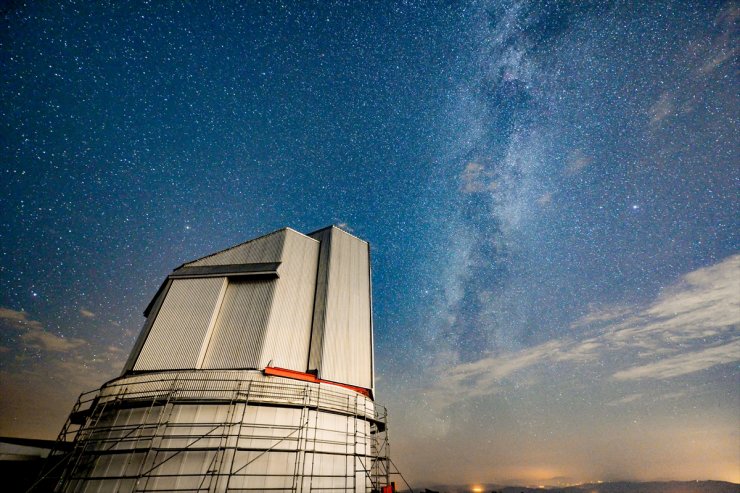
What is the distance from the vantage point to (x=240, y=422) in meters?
12.6

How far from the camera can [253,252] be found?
20359 mm

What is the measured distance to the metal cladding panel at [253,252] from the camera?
19928 mm

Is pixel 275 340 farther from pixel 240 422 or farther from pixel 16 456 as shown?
pixel 16 456

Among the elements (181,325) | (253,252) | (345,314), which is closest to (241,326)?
(181,325)

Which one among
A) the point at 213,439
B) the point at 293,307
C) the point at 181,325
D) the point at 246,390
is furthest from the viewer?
the point at 293,307

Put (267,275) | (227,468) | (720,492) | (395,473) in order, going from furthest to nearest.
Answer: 1. (720,492)
2. (267,275)
3. (395,473)
4. (227,468)

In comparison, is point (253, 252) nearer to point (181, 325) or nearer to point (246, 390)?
point (181, 325)

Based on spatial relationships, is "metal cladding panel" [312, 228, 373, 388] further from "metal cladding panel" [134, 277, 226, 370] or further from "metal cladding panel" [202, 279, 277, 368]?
"metal cladding panel" [134, 277, 226, 370]

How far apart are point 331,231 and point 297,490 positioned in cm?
1483

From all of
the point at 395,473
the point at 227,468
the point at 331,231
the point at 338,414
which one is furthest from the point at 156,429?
the point at 331,231

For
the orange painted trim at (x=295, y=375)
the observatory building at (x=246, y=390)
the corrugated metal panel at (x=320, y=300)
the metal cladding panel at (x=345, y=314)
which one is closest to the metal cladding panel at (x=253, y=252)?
the observatory building at (x=246, y=390)

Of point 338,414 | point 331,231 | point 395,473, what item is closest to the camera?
point 338,414

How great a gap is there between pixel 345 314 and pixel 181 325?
924cm

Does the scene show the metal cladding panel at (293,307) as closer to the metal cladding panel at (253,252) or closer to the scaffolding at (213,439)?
the metal cladding panel at (253,252)
